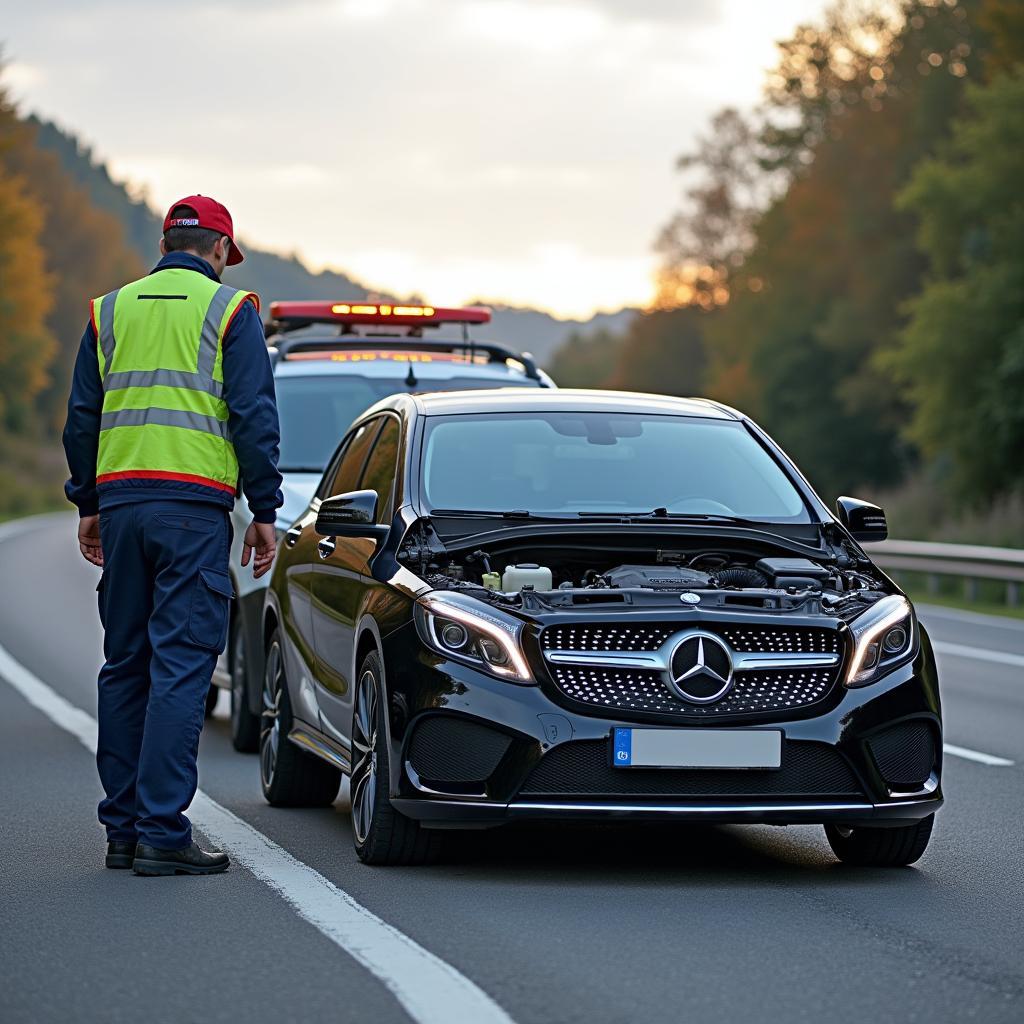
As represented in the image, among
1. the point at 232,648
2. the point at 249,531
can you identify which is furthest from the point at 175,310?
the point at 232,648

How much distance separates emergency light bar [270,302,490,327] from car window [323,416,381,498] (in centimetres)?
441

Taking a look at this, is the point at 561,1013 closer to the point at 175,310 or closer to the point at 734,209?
the point at 175,310

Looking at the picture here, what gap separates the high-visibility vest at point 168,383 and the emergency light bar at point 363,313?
21.3 ft

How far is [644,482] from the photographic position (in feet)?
28.3

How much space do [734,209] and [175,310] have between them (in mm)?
83098

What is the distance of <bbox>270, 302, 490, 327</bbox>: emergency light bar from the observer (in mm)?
14250

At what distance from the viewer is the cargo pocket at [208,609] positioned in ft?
24.7

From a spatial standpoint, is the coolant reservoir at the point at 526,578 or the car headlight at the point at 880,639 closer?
the car headlight at the point at 880,639

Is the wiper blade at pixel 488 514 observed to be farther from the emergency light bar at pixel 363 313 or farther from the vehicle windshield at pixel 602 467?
the emergency light bar at pixel 363 313

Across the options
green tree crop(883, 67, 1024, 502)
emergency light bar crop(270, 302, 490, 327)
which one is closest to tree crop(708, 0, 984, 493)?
green tree crop(883, 67, 1024, 502)

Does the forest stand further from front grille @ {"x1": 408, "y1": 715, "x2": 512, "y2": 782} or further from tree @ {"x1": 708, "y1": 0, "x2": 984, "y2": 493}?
front grille @ {"x1": 408, "y1": 715, "x2": 512, "y2": 782}

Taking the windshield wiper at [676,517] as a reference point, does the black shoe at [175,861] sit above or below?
below

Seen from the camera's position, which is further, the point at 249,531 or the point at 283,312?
the point at 283,312

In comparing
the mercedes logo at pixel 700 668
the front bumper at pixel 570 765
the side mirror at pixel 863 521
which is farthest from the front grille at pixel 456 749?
the side mirror at pixel 863 521
